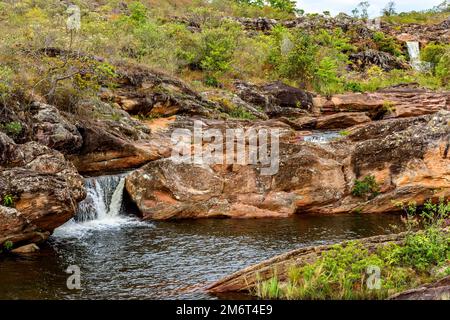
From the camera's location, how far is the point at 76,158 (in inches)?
853

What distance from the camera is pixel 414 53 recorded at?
63.3 metres

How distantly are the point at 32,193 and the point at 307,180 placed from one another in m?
10.5

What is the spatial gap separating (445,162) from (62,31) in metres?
19.0

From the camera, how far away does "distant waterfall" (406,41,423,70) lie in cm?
5898

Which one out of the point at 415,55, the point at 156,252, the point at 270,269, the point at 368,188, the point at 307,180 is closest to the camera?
the point at 270,269

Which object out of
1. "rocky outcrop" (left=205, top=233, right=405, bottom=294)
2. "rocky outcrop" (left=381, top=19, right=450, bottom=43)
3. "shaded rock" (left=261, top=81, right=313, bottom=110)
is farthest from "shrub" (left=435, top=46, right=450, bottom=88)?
"rocky outcrop" (left=205, top=233, right=405, bottom=294)

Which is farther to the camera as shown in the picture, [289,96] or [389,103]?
[289,96]

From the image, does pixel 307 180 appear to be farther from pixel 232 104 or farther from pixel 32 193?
pixel 232 104

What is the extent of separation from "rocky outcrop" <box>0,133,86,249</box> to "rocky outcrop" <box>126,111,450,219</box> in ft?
12.4

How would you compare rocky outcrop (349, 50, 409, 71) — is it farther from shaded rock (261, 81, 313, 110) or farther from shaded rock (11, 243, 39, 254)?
shaded rock (11, 243, 39, 254)

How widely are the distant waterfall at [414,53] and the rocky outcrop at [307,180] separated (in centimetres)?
4049

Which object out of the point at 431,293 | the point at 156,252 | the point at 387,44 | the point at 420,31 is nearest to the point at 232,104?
the point at 156,252

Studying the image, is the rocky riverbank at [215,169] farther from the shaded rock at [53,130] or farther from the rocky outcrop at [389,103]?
the rocky outcrop at [389,103]

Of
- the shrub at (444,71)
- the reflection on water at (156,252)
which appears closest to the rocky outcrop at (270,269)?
the reflection on water at (156,252)
